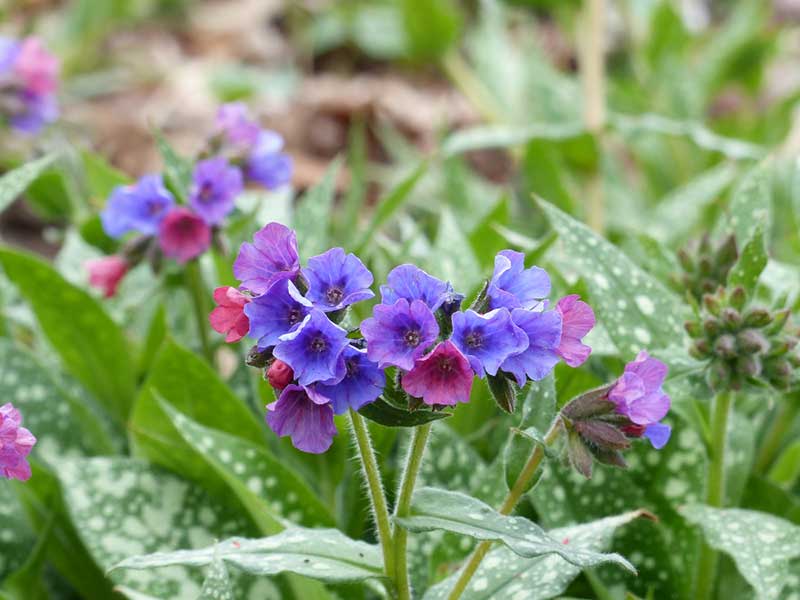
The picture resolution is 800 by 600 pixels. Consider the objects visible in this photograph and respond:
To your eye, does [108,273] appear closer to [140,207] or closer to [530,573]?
[140,207]

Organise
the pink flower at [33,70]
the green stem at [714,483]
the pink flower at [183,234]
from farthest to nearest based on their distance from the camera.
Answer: the pink flower at [33,70]
the pink flower at [183,234]
the green stem at [714,483]

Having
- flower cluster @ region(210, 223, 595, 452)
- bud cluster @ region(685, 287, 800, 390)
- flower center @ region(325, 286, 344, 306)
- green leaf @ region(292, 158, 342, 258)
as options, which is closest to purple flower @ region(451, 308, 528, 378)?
flower cluster @ region(210, 223, 595, 452)

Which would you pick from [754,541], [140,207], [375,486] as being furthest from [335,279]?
[140,207]

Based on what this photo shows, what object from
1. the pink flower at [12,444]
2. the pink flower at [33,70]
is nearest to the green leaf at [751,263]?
the pink flower at [12,444]

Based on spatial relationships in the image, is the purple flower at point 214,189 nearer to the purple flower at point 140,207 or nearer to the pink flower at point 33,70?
the purple flower at point 140,207

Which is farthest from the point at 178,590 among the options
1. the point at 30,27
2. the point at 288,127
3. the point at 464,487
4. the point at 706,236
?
the point at 288,127

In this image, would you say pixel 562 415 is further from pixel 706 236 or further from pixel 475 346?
pixel 706 236

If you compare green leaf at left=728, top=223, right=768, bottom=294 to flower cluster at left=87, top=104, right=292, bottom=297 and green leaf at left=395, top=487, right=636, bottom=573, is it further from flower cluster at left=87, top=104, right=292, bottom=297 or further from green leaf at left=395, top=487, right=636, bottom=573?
flower cluster at left=87, top=104, right=292, bottom=297
